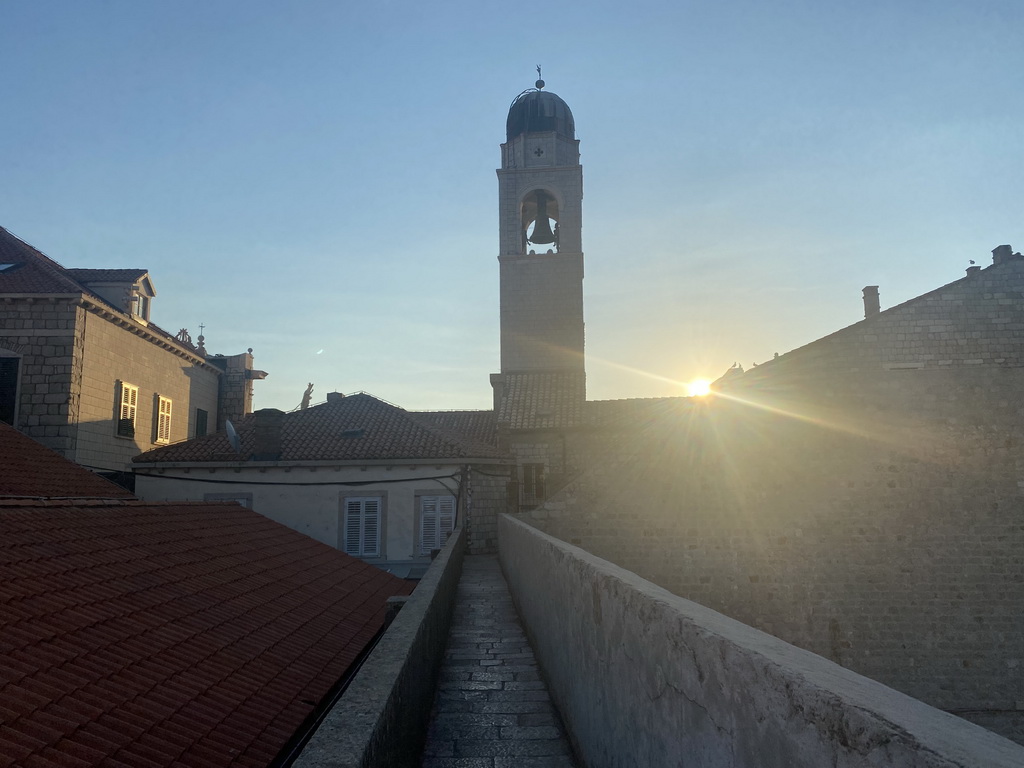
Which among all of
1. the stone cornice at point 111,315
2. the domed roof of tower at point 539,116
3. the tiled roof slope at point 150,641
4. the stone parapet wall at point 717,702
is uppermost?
the domed roof of tower at point 539,116

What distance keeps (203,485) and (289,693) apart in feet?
51.6

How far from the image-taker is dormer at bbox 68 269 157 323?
21.6m

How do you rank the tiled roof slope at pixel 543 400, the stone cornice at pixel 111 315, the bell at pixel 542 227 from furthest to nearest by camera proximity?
the bell at pixel 542 227 < the tiled roof slope at pixel 543 400 < the stone cornice at pixel 111 315

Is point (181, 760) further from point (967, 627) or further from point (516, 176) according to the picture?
point (516, 176)

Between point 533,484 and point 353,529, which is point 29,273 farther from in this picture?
point 533,484

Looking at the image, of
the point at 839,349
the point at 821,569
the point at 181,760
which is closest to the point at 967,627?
the point at 821,569

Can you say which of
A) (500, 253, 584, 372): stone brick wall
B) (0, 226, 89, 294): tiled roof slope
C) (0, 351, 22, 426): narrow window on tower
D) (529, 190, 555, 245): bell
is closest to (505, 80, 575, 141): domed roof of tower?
(529, 190, 555, 245): bell

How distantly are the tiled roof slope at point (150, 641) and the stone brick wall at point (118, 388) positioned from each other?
9.56 metres

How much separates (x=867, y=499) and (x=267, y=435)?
52.3 ft

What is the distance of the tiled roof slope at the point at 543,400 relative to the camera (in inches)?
874

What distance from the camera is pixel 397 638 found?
15.5 feet

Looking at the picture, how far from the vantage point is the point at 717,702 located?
212cm

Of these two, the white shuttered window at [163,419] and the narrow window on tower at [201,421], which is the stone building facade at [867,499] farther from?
the narrow window on tower at [201,421]

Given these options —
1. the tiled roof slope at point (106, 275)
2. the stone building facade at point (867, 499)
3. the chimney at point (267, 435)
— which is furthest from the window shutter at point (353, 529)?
the tiled roof slope at point (106, 275)
